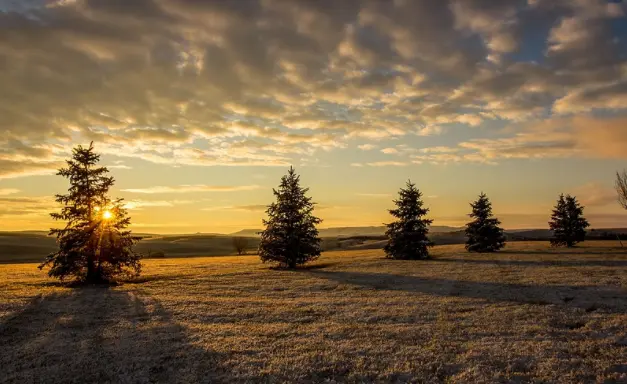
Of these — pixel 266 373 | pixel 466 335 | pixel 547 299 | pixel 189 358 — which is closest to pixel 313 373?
pixel 266 373

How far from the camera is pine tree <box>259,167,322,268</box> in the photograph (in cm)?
4562

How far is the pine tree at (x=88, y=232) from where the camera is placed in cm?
3556

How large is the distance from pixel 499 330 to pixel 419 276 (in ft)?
56.7

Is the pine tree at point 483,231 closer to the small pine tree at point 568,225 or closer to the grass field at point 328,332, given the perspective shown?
the small pine tree at point 568,225

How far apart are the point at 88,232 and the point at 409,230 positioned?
113ft

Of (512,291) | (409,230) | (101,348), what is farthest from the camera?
(409,230)

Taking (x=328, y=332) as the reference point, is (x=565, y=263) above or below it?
above

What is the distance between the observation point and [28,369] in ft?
44.1

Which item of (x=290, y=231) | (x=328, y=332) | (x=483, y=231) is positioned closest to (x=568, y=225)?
(x=483, y=231)

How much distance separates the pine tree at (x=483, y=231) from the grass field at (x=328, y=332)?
27.5 metres

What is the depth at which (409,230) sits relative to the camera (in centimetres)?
5197

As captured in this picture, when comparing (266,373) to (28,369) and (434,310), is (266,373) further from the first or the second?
(434,310)

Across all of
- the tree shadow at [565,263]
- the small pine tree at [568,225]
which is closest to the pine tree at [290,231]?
the tree shadow at [565,263]

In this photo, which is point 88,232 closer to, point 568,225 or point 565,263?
point 565,263
